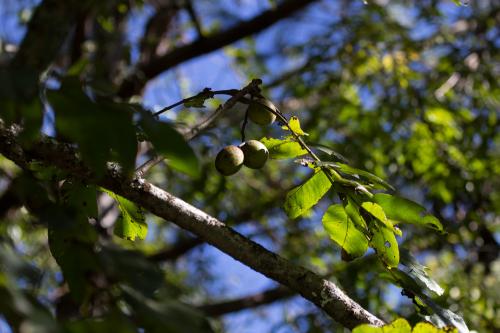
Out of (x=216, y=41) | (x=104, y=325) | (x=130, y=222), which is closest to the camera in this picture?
(x=104, y=325)

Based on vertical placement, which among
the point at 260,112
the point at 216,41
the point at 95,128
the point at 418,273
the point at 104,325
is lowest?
the point at 216,41

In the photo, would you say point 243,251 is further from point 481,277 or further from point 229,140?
point 481,277

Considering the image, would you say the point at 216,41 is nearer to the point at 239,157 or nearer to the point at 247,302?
the point at 247,302

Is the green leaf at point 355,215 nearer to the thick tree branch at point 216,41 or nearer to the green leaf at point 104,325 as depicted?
the green leaf at point 104,325

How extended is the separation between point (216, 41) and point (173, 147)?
3.80m

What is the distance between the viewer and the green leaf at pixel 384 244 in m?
1.55

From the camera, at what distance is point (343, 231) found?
1.63 m

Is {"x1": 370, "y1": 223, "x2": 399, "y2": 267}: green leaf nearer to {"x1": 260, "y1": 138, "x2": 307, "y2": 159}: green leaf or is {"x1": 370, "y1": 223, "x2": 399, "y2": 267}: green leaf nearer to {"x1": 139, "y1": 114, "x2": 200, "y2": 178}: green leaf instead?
{"x1": 260, "y1": 138, "x2": 307, "y2": 159}: green leaf

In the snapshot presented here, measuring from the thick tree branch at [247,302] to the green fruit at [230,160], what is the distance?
9.62 feet

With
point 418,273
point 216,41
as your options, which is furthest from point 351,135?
point 418,273

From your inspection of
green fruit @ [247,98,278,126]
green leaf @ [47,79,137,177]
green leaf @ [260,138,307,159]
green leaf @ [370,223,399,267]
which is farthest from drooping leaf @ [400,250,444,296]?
green leaf @ [47,79,137,177]

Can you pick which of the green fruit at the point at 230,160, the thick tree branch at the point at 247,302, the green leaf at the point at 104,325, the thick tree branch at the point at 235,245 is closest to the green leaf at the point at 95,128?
the green leaf at the point at 104,325

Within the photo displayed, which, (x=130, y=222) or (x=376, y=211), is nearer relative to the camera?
(x=376, y=211)

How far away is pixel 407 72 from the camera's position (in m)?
4.96
